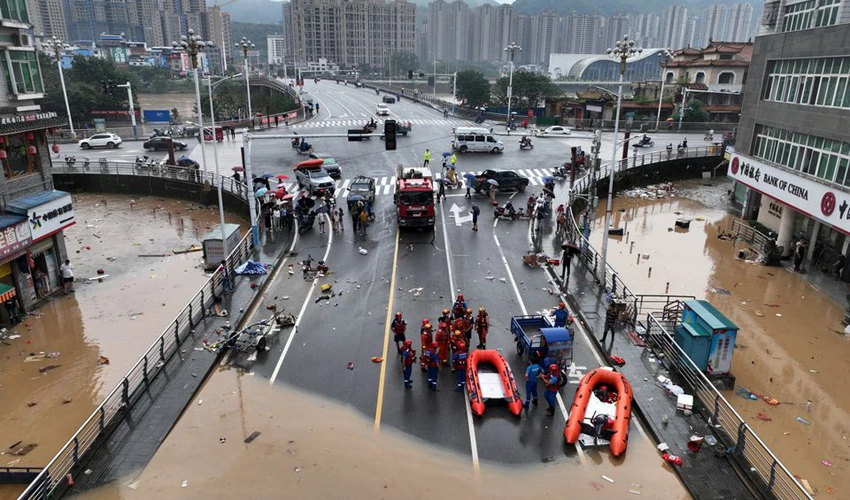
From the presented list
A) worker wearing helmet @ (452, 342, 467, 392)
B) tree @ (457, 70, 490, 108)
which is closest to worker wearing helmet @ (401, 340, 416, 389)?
worker wearing helmet @ (452, 342, 467, 392)

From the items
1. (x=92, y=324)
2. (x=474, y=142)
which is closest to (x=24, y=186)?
(x=92, y=324)

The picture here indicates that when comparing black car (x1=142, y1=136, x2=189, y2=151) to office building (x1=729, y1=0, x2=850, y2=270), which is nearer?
office building (x1=729, y1=0, x2=850, y2=270)

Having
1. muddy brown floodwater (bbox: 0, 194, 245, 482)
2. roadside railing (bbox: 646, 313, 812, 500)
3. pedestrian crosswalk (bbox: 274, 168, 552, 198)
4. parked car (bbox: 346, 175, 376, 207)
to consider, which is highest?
parked car (bbox: 346, 175, 376, 207)

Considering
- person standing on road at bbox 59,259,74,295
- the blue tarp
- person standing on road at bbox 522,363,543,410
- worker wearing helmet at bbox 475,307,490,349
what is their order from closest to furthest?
person standing on road at bbox 522,363,543,410 → worker wearing helmet at bbox 475,307,490,349 → person standing on road at bbox 59,259,74,295 → the blue tarp

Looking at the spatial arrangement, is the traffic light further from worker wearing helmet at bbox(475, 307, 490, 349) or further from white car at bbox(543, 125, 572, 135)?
white car at bbox(543, 125, 572, 135)

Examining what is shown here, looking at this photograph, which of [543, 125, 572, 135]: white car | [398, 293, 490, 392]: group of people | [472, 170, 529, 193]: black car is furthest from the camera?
[543, 125, 572, 135]: white car

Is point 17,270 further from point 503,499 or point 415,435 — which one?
point 503,499
